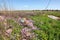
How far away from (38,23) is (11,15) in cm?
104

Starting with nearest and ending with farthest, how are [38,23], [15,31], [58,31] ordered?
[15,31] < [58,31] < [38,23]

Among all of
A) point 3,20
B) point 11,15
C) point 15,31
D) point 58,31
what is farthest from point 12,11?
point 58,31

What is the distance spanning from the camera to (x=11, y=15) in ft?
18.2

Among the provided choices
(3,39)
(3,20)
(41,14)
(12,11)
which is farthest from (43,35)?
(41,14)

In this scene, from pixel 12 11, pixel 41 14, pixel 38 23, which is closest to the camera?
pixel 38 23

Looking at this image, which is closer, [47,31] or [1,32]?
[1,32]

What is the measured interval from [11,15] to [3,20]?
2.78ft

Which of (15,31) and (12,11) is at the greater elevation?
(12,11)

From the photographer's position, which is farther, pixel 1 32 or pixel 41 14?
pixel 41 14

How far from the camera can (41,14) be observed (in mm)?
6859

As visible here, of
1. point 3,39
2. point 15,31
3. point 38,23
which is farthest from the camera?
point 38,23

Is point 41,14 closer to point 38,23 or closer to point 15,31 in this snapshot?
point 38,23

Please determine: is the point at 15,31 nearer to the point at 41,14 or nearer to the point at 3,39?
the point at 3,39

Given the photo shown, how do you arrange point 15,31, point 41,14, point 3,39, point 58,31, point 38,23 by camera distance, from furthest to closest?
point 41,14 → point 38,23 → point 58,31 → point 15,31 → point 3,39
